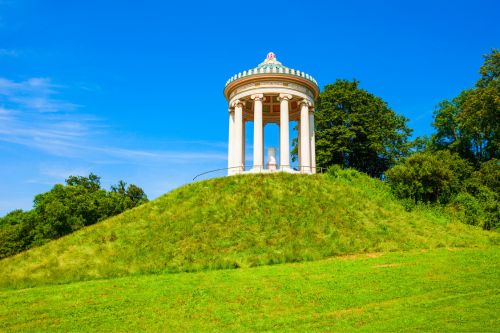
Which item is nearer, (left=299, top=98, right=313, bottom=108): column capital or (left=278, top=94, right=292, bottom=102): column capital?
(left=278, top=94, right=292, bottom=102): column capital

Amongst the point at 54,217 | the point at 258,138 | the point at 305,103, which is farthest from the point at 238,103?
the point at 54,217

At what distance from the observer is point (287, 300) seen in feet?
40.1

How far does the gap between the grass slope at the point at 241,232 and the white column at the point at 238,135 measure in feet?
17.8

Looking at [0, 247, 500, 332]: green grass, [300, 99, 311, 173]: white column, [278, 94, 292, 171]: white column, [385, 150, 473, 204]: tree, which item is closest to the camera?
[0, 247, 500, 332]: green grass

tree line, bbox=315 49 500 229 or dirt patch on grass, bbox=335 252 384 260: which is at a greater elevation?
tree line, bbox=315 49 500 229

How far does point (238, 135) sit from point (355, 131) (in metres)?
16.5

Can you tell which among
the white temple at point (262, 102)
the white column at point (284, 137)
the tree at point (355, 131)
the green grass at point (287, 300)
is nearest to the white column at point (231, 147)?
the white temple at point (262, 102)

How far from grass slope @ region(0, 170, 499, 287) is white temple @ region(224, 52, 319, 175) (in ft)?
14.0

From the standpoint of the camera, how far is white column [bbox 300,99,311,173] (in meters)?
33.6

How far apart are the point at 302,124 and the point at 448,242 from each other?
16.4 meters

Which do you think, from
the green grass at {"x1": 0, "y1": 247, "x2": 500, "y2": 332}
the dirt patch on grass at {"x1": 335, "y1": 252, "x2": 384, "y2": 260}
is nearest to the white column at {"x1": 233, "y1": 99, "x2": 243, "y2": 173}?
the dirt patch on grass at {"x1": 335, "y1": 252, "x2": 384, "y2": 260}

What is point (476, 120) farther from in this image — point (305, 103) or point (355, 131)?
point (305, 103)

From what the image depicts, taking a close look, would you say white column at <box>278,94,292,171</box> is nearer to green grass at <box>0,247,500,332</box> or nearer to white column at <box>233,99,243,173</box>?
white column at <box>233,99,243,173</box>

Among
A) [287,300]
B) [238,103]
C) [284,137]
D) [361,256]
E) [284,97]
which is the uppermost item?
[284,97]
